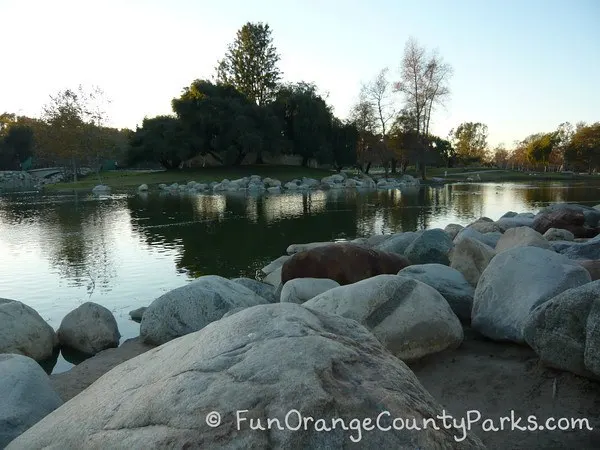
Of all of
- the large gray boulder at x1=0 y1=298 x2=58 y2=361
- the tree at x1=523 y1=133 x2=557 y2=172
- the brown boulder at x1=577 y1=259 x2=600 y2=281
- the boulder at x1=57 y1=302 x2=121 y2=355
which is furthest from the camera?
the tree at x1=523 y1=133 x2=557 y2=172

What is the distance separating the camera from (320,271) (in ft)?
27.6

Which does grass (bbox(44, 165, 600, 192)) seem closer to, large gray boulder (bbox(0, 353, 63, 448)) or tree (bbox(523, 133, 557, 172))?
tree (bbox(523, 133, 557, 172))

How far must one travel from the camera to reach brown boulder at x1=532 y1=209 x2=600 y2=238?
13.3 meters

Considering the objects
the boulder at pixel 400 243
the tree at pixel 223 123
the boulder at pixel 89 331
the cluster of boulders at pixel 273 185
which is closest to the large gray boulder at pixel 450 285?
the boulder at pixel 400 243

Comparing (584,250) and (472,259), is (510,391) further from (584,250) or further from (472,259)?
(584,250)

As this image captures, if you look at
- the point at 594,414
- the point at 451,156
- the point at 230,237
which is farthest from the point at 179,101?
the point at 594,414

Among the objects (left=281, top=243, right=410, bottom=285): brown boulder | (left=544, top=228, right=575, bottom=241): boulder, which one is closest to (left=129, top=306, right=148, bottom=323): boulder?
(left=281, top=243, right=410, bottom=285): brown boulder

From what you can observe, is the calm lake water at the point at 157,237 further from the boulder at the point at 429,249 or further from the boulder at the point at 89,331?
the boulder at the point at 429,249

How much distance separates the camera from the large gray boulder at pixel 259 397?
6.54 feet

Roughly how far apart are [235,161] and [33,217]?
34.0m

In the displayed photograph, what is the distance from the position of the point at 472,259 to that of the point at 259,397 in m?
6.68

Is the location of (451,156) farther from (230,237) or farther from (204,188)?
(230,237)

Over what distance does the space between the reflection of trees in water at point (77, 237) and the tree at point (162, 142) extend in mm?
22988
